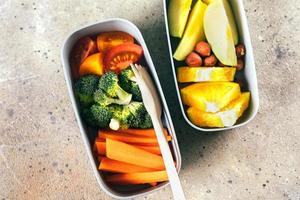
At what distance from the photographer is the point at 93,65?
1621 millimetres

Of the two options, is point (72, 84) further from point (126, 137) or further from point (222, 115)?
point (222, 115)

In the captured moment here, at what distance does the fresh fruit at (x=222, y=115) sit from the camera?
5.25 feet

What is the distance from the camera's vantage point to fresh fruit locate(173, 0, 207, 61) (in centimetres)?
161

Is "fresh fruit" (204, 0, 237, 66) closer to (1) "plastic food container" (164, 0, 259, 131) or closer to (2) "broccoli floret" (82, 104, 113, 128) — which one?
(1) "plastic food container" (164, 0, 259, 131)

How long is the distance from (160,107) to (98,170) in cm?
30

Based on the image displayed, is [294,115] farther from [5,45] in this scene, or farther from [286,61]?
[5,45]

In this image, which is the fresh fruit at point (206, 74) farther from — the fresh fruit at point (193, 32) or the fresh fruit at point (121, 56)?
the fresh fruit at point (121, 56)

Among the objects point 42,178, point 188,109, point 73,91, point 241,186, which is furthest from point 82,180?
point 241,186

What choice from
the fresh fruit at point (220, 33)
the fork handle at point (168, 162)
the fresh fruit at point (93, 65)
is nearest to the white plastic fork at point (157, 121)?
the fork handle at point (168, 162)

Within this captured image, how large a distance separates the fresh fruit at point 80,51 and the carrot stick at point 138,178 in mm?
384

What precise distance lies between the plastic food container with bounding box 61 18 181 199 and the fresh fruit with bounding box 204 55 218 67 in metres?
0.18

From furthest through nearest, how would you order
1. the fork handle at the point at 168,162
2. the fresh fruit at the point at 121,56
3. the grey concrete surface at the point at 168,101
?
the grey concrete surface at the point at 168,101 → the fresh fruit at the point at 121,56 → the fork handle at the point at 168,162

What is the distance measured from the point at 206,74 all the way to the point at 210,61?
0.16ft

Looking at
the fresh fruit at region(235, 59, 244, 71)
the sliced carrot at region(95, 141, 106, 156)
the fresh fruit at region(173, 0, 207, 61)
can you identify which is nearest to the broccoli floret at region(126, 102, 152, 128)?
the sliced carrot at region(95, 141, 106, 156)
